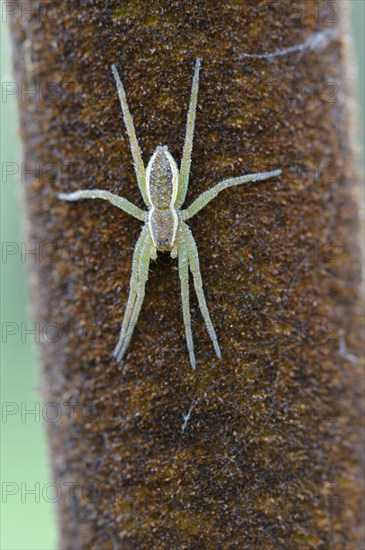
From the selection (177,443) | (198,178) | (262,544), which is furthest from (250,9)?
(262,544)

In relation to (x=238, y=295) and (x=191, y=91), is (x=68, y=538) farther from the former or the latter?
(x=191, y=91)

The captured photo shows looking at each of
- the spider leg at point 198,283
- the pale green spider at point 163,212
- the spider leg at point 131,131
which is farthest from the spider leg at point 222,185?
the spider leg at point 131,131

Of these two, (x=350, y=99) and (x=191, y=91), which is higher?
(x=350, y=99)

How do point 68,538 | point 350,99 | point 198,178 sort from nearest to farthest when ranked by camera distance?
point 198,178 → point 68,538 → point 350,99

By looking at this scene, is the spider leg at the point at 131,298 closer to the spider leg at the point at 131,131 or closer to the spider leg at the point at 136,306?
the spider leg at the point at 136,306

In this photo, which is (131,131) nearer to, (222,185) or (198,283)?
(222,185)

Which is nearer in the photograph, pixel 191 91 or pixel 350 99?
pixel 191 91
